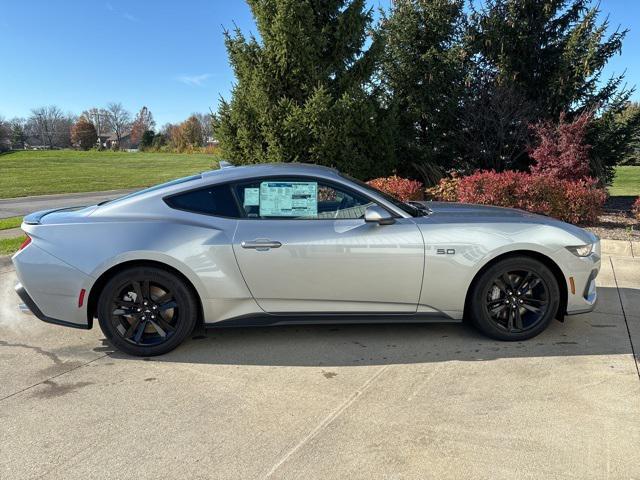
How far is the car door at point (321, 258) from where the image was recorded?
368 cm

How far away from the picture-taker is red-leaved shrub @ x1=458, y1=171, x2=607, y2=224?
312 inches

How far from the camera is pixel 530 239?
12.4 ft

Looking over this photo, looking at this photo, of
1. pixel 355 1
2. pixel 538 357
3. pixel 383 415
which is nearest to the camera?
pixel 383 415

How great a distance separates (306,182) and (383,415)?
6.05 feet

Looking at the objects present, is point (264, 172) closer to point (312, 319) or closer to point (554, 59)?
point (312, 319)

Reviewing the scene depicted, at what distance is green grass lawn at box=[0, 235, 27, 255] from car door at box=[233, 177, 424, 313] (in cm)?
530

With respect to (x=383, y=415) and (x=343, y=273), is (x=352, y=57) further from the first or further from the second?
(x=383, y=415)

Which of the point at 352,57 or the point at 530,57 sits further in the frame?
the point at 530,57

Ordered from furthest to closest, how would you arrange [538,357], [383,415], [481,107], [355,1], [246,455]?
1. [481,107]
2. [355,1]
3. [538,357]
4. [383,415]
5. [246,455]

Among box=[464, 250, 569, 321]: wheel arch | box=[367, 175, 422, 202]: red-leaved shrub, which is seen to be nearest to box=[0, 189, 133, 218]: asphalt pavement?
box=[367, 175, 422, 202]: red-leaved shrub

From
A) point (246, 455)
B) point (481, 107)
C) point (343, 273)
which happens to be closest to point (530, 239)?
point (343, 273)

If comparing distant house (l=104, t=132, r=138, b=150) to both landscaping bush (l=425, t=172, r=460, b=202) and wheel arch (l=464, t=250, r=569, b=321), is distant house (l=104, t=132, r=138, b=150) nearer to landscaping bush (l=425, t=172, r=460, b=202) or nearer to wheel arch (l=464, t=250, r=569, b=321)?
landscaping bush (l=425, t=172, r=460, b=202)

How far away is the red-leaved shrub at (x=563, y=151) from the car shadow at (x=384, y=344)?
5938 millimetres

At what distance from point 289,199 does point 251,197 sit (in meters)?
0.30
